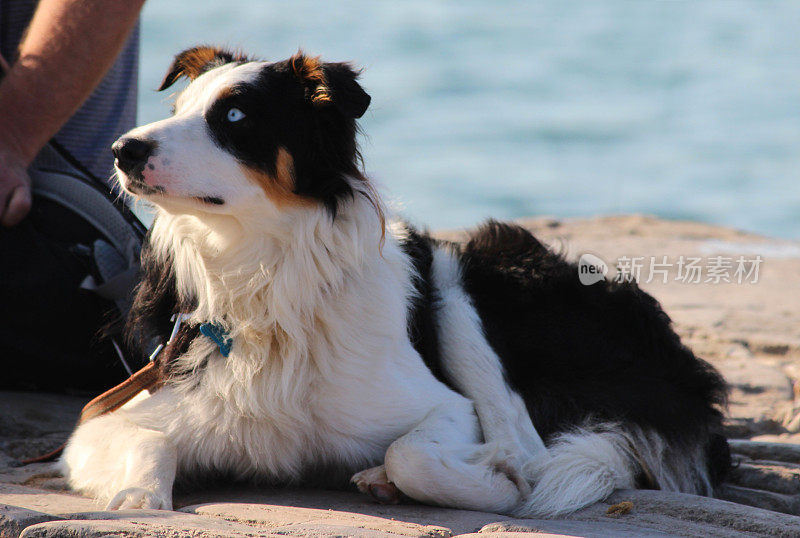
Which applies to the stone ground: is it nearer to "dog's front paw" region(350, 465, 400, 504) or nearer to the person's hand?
"dog's front paw" region(350, 465, 400, 504)

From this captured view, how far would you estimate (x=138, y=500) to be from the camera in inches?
96.5

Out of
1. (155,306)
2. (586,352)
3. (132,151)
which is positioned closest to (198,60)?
(132,151)

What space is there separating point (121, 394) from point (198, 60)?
3.52 feet

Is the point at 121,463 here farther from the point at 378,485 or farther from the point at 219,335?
the point at 378,485

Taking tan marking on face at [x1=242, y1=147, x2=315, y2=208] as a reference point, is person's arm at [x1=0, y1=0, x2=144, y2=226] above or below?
above

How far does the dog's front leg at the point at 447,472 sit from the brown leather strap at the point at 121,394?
2.33ft

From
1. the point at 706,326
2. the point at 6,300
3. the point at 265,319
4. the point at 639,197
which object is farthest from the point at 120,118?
the point at 639,197

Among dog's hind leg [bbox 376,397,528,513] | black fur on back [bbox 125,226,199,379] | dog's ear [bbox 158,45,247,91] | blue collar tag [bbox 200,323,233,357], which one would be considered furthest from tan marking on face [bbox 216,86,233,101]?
dog's hind leg [bbox 376,397,528,513]

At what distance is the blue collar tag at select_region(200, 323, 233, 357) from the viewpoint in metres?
2.77

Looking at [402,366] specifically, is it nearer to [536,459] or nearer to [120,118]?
[536,459]

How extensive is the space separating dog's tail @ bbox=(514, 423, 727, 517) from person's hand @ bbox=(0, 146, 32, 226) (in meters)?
2.11

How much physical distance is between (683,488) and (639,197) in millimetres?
11085

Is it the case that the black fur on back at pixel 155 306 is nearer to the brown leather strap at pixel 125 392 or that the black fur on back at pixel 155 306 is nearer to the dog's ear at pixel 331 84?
the brown leather strap at pixel 125 392

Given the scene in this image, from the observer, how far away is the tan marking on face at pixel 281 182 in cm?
265
